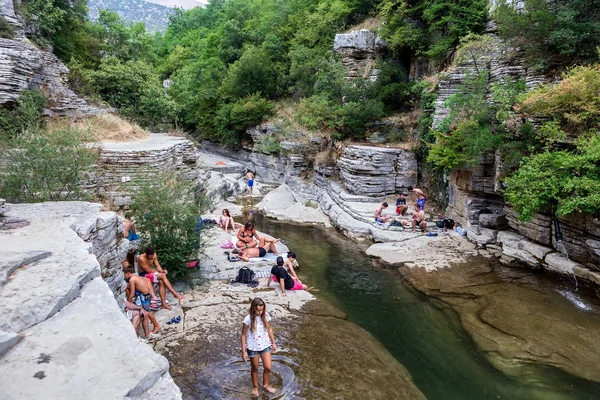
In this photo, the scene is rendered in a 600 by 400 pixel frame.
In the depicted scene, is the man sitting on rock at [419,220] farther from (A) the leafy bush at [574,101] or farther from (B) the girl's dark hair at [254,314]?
(B) the girl's dark hair at [254,314]

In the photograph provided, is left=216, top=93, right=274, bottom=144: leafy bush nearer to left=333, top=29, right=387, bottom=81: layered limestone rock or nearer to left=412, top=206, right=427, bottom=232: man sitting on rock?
left=333, top=29, right=387, bottom=81: layered limestone rock

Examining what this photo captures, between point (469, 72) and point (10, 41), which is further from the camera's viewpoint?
point (10, 41)

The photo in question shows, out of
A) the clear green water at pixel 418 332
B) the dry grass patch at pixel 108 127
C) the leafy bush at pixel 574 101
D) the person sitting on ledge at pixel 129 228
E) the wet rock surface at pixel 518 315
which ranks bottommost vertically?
the clear green water at pixel 418 332

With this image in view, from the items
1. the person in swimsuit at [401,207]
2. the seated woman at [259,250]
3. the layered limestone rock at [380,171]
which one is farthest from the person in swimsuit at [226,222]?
the person in swimsuit at [401,207]

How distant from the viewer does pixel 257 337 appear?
5.31 meters

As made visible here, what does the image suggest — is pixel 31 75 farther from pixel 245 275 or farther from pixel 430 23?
pixel 430 23

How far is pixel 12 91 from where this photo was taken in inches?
558

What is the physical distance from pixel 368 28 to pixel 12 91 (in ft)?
59.5

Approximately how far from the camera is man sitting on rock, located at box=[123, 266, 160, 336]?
22.2 ft

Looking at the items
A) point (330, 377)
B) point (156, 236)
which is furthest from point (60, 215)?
point (330, 377)

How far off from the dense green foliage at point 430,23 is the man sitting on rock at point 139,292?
15.1 m

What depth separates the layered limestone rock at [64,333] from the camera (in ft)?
8.94

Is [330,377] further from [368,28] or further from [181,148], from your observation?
[368,28]

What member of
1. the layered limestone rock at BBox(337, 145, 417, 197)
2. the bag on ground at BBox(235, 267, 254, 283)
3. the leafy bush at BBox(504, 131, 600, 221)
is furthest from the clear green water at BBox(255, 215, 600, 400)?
the layered limestone rock at BBox(337, 145, 417, 197)
